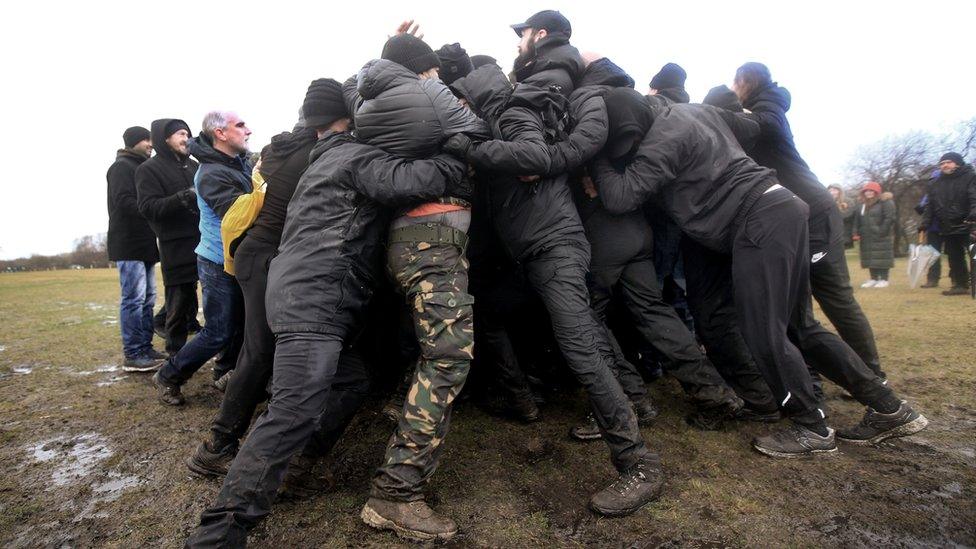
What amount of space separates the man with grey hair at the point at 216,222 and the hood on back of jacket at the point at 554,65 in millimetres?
2207

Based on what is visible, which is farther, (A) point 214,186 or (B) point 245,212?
(A) point 214,186

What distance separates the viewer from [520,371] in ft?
12.8

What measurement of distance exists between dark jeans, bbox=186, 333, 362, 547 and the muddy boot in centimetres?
43

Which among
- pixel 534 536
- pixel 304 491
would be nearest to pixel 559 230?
pixel 534 536

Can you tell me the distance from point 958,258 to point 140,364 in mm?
11856

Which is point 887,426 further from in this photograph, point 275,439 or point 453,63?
point 453,63

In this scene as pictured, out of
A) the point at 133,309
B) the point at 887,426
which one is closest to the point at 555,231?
the point at 887,426

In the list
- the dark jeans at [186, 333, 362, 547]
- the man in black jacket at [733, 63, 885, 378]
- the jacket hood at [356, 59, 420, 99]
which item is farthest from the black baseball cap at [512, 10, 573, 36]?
the dark jeans at [186, 333, 362, 547]

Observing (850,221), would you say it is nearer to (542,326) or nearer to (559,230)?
(542,326)

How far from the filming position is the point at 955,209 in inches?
350

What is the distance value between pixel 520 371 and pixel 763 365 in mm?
1559

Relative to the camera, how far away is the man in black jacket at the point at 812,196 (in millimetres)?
3766

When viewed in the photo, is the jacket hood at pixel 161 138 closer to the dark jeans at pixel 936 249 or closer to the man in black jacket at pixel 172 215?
the man in black jacket at pixel 172 215

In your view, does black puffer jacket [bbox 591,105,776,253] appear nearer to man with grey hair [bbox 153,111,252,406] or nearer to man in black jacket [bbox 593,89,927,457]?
man in black jacket [bbox 593,89,927,457]
